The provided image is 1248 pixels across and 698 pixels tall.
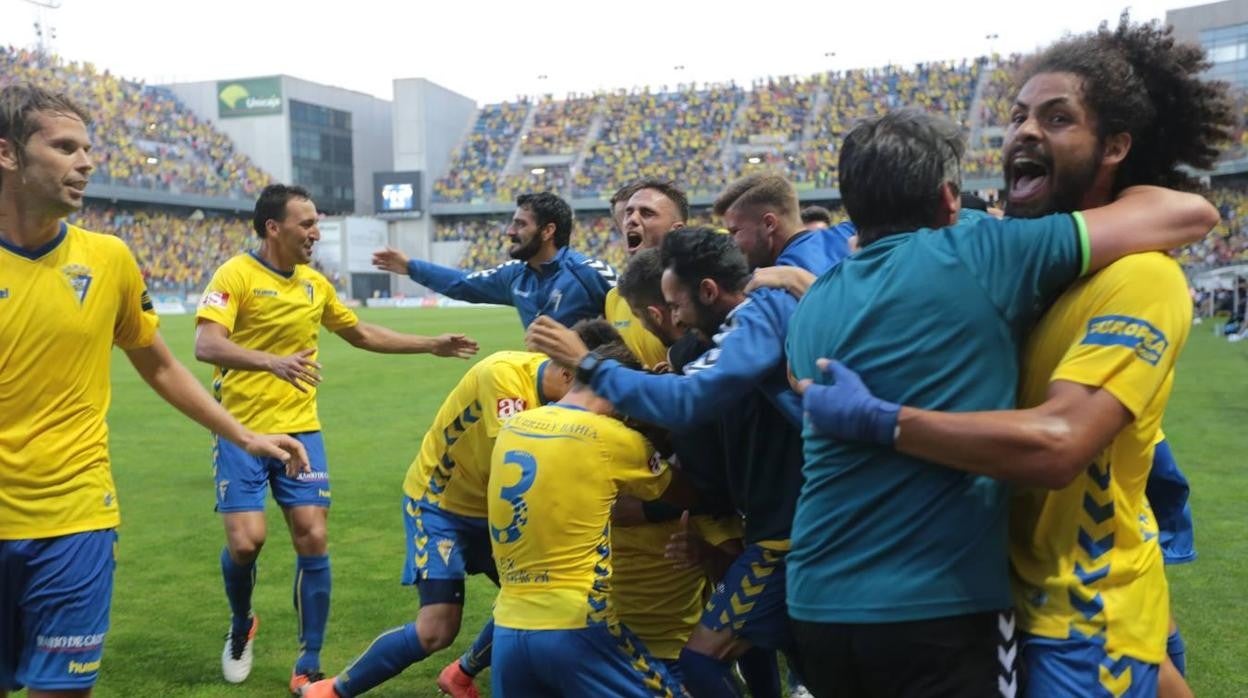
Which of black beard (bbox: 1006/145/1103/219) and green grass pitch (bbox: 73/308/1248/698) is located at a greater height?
black beard (bbox: 1006/145/1103/219)

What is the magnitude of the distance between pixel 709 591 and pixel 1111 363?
2.74 meters

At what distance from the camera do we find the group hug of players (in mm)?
2213

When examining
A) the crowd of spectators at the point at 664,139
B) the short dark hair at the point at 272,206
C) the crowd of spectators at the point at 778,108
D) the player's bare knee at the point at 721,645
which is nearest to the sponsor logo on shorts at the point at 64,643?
the player's bare knee at the point at 721,645

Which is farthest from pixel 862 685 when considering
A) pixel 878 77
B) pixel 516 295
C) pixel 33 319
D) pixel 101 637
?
pixel 878 77

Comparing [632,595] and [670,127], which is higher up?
[670,127]

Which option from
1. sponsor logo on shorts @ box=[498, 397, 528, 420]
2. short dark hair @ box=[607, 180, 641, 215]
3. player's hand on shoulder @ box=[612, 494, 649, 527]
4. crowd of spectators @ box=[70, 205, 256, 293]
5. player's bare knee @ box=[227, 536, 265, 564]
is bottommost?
crowd of spectators @ box=[70, 205, 256, 293]

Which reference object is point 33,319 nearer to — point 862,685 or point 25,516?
point 25,516

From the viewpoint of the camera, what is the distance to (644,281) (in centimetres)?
386

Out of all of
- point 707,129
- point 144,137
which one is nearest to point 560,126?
point 707,129

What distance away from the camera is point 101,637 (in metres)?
3.44

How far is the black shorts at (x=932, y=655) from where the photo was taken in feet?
7.34

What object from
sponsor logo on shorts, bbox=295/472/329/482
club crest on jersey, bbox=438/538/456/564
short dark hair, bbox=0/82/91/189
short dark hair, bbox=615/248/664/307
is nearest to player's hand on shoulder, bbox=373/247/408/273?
sponsor logo on shorts, bbox=295/472/329/482

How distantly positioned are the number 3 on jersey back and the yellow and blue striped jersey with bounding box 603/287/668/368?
4.18 ft

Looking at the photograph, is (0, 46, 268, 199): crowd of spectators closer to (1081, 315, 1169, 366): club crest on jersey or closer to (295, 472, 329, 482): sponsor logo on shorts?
(295, 472, 329, 482): sponsor logo on shorts
